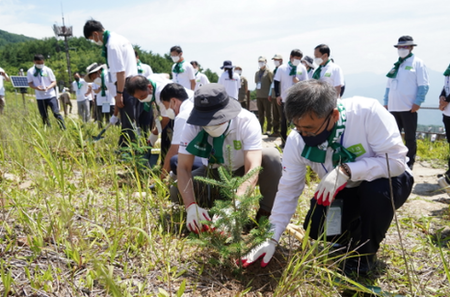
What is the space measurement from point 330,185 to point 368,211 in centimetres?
27

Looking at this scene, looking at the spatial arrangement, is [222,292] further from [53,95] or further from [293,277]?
[53,95]

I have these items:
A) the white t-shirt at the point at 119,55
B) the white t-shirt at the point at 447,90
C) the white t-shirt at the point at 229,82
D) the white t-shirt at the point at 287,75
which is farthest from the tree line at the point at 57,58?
the white t-shirt at the point at 447,90

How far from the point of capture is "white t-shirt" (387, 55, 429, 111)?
4277mm

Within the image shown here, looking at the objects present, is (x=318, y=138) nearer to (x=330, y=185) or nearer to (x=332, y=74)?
(x=330, y=185)

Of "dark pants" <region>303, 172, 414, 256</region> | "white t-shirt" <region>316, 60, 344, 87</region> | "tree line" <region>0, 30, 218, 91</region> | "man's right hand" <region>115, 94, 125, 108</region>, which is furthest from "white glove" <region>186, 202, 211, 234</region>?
"tree line" <region>0, 30, 218, 91</region>

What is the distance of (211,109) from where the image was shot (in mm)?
2223

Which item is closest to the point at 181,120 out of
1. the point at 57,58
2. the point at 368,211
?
the point at 368,211

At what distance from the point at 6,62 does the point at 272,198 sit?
56959 millimetres

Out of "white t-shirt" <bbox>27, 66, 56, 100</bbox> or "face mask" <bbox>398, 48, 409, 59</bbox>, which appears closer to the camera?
"face mask" <bbox>398, 48, 409, 59</bbox>

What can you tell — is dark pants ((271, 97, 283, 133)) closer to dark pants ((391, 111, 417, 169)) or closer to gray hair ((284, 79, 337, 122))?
dark pants ((391, 111, 417, 169))

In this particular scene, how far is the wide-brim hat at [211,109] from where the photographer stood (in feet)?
7.12

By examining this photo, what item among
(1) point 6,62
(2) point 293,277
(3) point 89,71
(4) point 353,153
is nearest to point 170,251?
(2) point 293,277

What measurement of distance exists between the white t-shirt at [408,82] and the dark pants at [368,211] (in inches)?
112

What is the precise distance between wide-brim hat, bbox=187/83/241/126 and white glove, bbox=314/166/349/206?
2.44ft
